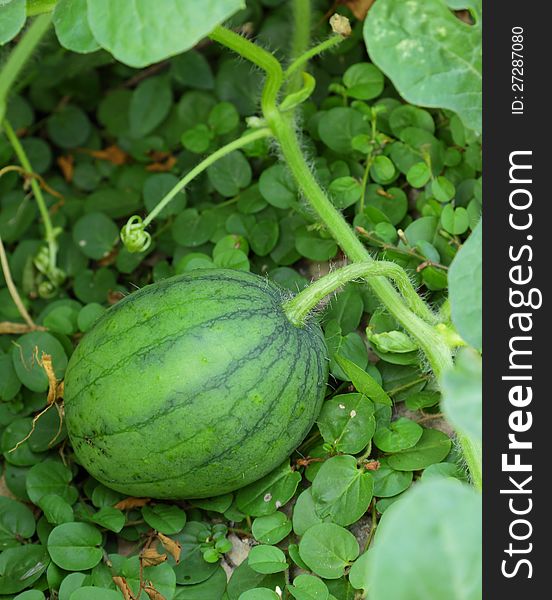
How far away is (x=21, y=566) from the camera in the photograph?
5.66ft

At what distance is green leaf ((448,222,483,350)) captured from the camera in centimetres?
145

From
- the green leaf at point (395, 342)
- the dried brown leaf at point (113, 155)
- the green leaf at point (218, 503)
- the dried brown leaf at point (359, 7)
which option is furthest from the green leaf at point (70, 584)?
the dried brown leaf at point (359, 7)

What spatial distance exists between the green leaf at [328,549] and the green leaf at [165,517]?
27 cm

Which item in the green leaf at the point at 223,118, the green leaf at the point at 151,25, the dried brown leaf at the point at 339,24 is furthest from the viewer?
the green leaf at the point at 223,118

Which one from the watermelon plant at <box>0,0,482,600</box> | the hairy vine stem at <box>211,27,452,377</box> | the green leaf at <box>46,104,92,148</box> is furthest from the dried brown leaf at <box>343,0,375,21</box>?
the green leaf at <box>46,104,92,148</box>

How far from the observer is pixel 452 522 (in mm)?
1044

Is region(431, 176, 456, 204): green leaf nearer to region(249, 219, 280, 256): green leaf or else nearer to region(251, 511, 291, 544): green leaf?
region(249, 219, 280, 256): green leaf

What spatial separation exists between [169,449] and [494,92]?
2.89ft

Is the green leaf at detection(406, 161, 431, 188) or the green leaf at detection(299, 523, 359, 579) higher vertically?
the green leaf at detection(406, 161, 431, 188)

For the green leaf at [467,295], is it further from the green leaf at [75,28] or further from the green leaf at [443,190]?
the green leaf at [75,28]

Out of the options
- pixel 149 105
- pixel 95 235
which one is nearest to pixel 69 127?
pixel 149 105

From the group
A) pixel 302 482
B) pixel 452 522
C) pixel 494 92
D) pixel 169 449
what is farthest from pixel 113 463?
pixel 494 92

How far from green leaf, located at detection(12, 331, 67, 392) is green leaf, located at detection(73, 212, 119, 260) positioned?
333 millimetres

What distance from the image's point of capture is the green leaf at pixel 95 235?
224 centimetres
